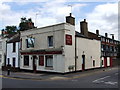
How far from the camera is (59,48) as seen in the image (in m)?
22.5

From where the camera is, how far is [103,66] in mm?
34250

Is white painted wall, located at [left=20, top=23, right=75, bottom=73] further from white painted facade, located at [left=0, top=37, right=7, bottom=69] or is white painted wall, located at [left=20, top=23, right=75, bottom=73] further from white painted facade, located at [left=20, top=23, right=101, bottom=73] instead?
white painted facade, located at [left=0, top=37, right=7, bottom=69]

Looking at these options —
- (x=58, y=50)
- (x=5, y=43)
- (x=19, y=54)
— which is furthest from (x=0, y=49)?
(x=58, y=50)

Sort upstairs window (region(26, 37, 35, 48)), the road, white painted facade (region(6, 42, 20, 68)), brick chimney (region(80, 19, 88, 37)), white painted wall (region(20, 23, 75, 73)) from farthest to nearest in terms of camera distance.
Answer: brick chimney (region(80, 19, 88, 37)) → white painted facade (region(6, 42, 20, 68)) → upstairs window (region(26, 37, 35, 48)) → white painted wall (region(20, 23, 75, 73)) → the road

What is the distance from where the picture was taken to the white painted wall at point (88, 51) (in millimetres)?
25297

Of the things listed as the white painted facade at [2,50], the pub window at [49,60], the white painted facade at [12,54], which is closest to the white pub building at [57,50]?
the pub window at [49,60]

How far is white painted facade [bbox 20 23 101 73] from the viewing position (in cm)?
2238

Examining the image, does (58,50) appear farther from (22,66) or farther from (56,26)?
(22,66)

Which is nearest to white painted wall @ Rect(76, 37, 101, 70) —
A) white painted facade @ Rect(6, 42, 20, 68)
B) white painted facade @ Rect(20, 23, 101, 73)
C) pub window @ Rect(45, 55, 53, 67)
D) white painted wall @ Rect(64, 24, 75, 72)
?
white painted facade @ Rect(20, 23, 101, 73)

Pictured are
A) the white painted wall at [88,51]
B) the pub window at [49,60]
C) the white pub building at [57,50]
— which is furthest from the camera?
the white painted wall at [88,51]

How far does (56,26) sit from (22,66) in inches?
405

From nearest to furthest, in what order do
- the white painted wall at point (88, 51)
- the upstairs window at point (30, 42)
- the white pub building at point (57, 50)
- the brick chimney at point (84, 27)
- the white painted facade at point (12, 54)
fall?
the white pub building at point (57, 50), the white painted wall at point (88, 51), the upstairs window at point (30, 42), the white painted facade at point (12, 54), the brick chimney at point (84, 27)

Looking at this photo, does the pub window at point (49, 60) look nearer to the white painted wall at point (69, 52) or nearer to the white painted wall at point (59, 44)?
the white painted wall at point (59, 44)

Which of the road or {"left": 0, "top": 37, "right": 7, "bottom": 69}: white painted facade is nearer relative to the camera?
the road
